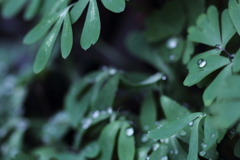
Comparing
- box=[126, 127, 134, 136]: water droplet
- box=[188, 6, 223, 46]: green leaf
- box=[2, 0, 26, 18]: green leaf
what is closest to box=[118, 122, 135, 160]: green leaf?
box=[126, 127, 134, 136]: water droplet

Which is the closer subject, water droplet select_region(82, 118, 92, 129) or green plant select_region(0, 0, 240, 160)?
green plant select_region(0, 0, 240, 160)

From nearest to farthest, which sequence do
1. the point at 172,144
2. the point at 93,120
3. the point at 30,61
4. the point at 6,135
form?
the point at 172,144, the point at 93,120, the point at 6,135, the point at 30,61

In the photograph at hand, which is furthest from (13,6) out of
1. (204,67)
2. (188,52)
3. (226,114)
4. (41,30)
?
(226,114)

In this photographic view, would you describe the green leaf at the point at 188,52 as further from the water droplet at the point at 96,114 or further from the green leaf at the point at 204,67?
the water droplet at the point at 96,114

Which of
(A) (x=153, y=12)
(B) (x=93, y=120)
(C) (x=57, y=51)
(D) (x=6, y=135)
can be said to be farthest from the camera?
(C) (x=57, y=51)

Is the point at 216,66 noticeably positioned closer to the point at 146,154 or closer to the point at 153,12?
the point at 146,154

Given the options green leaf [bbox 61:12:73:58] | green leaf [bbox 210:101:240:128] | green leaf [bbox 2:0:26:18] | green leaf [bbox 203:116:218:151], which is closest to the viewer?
green leaf [bbox 210:101:240:128]

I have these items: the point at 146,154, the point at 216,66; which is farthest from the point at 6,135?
the point at 216,66

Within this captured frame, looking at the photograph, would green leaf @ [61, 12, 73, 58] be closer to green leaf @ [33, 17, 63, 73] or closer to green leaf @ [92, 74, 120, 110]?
green leaf @ [33, 17, 63, 73]

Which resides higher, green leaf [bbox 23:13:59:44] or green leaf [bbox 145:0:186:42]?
green leaf [bbox 23:13:59:44]
